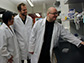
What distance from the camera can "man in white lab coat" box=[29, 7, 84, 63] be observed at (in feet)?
5.92

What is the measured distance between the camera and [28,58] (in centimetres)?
237

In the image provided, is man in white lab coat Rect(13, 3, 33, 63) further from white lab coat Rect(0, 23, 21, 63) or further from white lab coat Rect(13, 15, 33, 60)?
white lab coat Rect(0, 23, 21, 63)

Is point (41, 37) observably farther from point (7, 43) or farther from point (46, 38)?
point (7, 43)

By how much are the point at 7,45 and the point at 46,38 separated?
26.7 inches

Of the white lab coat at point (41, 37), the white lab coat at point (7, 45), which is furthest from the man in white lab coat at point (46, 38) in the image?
the white lab coat at point (7, 45)

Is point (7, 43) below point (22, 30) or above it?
below

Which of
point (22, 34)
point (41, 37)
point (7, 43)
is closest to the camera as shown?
point (7, 43)

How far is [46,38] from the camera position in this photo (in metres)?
1.86

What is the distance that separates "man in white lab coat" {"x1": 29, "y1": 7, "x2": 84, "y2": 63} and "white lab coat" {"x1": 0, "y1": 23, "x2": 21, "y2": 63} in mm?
308

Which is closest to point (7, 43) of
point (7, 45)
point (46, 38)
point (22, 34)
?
point (7, 45)

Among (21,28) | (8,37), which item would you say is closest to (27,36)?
(21,28)

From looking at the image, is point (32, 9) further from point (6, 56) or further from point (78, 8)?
point (6, 56)

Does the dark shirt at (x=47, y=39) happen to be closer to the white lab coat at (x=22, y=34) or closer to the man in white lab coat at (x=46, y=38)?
the man in white lab coat at (x=46, y=38)

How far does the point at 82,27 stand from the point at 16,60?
1.61 m
